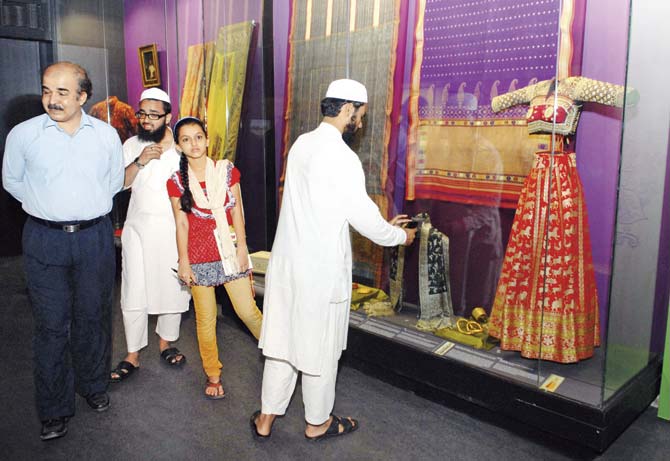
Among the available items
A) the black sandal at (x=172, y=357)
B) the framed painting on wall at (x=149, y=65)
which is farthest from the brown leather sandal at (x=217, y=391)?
the framed painting on wall at (x=149, y=65)

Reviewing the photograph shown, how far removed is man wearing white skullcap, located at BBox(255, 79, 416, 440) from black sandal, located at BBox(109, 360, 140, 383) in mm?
1249

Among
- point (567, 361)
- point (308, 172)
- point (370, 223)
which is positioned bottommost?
point (567, 361)

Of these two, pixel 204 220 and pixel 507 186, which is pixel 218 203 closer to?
pixel 204 220

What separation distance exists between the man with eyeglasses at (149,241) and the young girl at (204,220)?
48cm

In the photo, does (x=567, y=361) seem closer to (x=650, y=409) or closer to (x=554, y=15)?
(x=650, y=409)

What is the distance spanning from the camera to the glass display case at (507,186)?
2990 mm

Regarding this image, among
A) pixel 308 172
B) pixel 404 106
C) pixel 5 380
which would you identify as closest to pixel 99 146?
pixel 308 172

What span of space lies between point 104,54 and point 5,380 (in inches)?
151

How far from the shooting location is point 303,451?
9.46ft

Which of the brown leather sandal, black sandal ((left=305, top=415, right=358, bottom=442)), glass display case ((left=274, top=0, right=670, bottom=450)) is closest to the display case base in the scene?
glass display case ((left=274, top=0, right=670, bottom=450))

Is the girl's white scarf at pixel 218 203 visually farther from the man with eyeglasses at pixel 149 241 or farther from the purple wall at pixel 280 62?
the purple wall at pixel 280 62

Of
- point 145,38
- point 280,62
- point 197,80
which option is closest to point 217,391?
point 280,62

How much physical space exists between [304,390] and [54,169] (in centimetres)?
153

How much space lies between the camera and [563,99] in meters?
3.13
